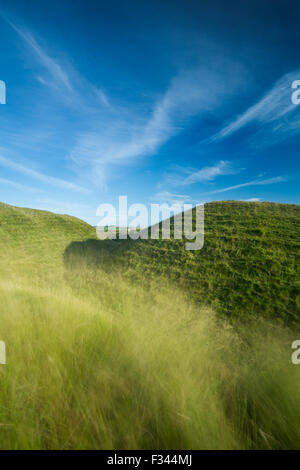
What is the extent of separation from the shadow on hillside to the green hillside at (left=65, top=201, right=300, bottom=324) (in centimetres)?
8

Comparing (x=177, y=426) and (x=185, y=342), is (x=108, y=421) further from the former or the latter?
(x=185, y=342)

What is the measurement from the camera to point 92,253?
559 inches

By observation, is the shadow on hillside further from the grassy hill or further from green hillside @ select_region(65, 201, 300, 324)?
the grassy hill

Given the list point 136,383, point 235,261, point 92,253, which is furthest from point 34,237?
point 136,383

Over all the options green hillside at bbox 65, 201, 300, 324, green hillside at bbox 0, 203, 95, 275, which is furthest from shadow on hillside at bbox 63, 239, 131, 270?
green hillside at bbox 0, 203, 95, 275

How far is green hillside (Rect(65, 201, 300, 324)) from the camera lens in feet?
21.0

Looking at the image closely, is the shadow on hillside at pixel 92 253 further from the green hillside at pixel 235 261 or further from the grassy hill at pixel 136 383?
the grassy hill at pixel 136 383

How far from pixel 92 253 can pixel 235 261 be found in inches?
371

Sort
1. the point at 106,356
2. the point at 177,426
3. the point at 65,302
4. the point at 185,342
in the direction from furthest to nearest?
the point at 65,302 → the point at 185,342 → the point at 106,356 → the point at 177,426

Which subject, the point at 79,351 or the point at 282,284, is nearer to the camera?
the point at 79,351
